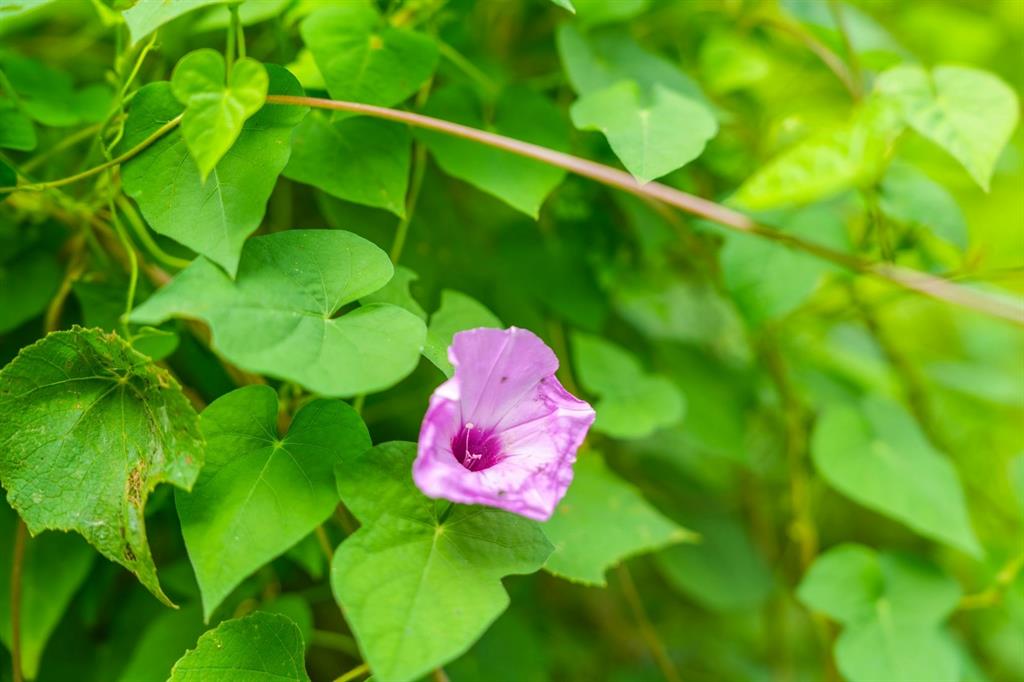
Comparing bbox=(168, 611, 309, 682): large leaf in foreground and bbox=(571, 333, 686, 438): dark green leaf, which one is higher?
bbox=(168, 611, 309, 682): large leaf in foreground

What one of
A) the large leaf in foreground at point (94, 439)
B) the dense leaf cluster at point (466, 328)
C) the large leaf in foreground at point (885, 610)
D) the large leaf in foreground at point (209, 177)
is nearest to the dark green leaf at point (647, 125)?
the dense leaf cluster at point (466, 328)

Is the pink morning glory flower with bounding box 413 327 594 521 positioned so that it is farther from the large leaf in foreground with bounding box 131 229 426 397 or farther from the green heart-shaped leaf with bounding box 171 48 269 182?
the green heart-shaped leaf with bounding box 171 48 269 182

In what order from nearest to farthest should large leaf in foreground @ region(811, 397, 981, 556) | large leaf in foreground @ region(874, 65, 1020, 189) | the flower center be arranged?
the flower center → large leaf in foreground @ region(874, 65, 1020, 189) → large leaf in foreground @ region(811, 397, 981, 556)

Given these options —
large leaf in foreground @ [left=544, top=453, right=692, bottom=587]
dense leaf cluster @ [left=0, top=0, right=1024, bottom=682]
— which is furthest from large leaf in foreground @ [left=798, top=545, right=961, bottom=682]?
large leaf in foreground @ [left=544, top=453, right=692, bottom=587]

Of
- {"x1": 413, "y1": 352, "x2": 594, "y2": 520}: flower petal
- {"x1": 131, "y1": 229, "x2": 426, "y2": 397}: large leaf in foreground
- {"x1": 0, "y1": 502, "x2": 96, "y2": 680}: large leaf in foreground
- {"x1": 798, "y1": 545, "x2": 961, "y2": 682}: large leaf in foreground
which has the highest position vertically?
{"x1": 131, "y1": 229, "x2": 426, "y2": 397}: large leaf in foreground

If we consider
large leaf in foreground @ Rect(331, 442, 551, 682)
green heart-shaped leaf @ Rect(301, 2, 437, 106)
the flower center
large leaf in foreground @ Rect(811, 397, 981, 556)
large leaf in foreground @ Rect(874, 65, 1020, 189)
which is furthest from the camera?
large leaf in foreground @ Rect(811, 397, 981, 556)

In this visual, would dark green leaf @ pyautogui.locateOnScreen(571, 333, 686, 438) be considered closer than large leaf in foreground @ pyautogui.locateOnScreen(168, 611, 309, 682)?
No

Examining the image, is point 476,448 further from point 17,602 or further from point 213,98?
point 17,602
